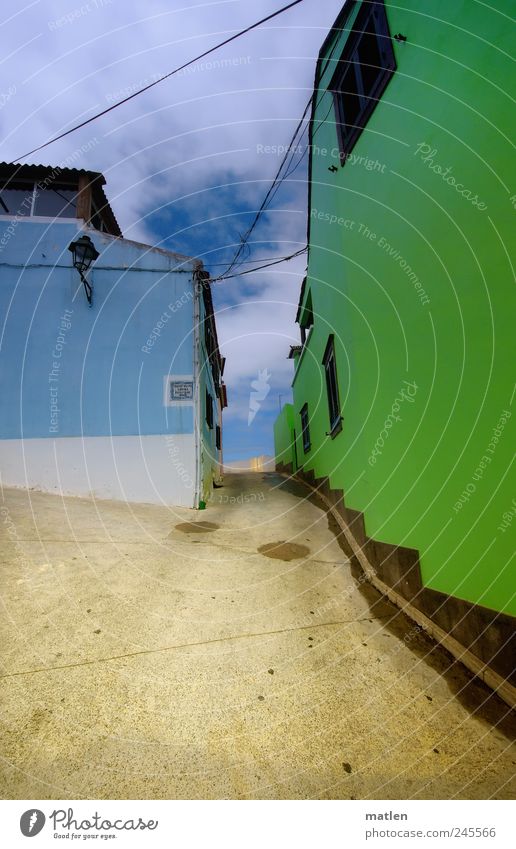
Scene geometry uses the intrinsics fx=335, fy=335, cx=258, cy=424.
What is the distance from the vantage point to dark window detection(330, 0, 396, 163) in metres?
3.80

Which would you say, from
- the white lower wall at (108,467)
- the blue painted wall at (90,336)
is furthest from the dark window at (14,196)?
the white lower wall at (108,467)

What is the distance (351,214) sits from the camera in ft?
14.8

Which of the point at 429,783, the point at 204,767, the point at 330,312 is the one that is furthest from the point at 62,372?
the point at 429,783

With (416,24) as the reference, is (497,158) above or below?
below

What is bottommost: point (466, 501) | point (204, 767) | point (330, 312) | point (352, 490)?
point (204, 767)

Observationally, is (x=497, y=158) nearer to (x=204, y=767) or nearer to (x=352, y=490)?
(x=352, y=490)

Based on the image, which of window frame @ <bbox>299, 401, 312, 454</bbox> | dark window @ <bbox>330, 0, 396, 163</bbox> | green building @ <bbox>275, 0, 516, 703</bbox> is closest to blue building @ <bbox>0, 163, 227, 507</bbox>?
window frame @ <bbox>299, 401, 312, 454</bbox>

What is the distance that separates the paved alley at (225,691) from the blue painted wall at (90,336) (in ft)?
12.8

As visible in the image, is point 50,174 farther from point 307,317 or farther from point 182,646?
point 182,646

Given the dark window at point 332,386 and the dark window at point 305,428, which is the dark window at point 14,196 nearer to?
Answer: the dark window at point 332,386

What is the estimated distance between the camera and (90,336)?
771 cm

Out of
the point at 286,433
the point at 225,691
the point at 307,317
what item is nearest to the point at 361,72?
the point at 307,317

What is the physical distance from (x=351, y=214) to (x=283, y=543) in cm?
472

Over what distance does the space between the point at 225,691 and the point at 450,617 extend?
175cm
